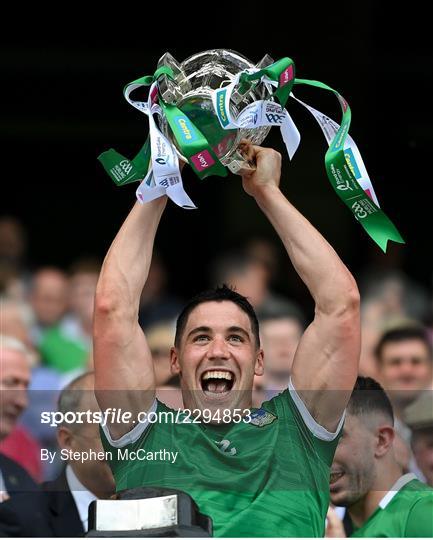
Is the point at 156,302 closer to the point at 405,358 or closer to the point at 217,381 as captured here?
the point at 405,358

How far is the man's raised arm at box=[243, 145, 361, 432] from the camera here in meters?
4.45

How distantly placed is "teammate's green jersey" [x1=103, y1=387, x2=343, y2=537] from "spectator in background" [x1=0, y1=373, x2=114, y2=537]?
97mm

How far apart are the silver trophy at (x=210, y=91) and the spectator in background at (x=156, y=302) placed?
5.61 metres

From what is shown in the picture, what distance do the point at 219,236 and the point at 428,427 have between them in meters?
9.18

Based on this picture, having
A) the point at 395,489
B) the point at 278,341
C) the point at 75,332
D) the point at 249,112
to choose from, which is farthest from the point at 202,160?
the point at 75,332

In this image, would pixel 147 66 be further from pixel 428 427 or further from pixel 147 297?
pixel 428 427

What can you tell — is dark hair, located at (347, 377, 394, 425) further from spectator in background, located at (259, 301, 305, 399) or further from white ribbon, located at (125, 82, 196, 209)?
spectator in background, located at (259, 301, 305, 399)

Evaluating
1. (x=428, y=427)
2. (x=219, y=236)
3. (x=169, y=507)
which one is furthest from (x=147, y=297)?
(x=169, y=507)

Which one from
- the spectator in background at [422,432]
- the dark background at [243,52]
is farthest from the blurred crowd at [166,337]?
the dark background at [243,52]

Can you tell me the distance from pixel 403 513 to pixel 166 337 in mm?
2426

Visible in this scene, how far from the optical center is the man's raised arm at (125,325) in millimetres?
4395

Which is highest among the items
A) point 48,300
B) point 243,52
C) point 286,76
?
point 243,52

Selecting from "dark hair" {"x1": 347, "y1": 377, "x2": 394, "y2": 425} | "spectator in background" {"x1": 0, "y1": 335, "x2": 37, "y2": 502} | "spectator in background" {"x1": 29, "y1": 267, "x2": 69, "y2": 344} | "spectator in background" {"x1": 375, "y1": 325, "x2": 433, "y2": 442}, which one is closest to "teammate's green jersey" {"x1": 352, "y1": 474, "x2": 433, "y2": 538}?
"dark hair" {"x1": 347, "y1": 377, "x2": 394, "y2": 425}

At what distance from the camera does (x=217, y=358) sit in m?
4.48
